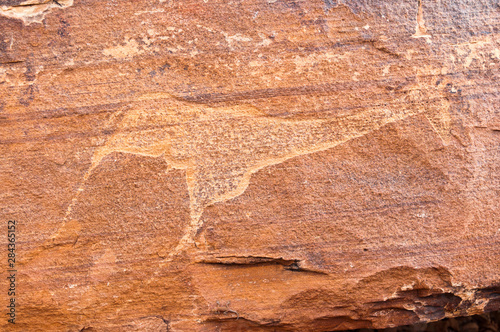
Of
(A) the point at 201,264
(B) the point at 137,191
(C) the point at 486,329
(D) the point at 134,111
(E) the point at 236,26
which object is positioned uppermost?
(E) the point at 236,26

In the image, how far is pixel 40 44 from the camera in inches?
52.0

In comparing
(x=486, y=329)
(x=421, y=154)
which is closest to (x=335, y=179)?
(x=421, y=154)

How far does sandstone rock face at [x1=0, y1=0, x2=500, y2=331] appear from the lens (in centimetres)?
132

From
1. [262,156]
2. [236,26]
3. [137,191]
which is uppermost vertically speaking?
[236,26]

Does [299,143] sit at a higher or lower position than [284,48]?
lower

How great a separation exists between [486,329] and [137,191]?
185 cm

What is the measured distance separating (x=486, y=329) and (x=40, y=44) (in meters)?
2.38

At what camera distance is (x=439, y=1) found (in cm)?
135

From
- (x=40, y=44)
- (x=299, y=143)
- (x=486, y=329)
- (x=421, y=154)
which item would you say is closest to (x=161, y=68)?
(x=40, y=44)

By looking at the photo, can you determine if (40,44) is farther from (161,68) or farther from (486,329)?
(486,329)

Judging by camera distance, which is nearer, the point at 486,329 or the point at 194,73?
the point at 194,73

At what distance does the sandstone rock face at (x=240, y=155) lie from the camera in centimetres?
132

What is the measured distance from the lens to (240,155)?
1.33 m

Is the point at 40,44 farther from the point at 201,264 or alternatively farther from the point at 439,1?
the point at 439,1
